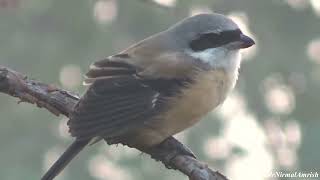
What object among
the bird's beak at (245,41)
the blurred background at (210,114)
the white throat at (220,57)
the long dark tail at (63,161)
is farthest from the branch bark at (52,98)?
the blurred background at (210,114)

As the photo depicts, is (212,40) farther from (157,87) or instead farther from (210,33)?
(157,87)

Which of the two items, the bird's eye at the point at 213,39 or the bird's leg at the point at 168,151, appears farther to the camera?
the bird's eye at the point at 213,39

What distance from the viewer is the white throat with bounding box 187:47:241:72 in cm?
356

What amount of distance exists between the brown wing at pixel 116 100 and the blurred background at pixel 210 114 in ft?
5.55

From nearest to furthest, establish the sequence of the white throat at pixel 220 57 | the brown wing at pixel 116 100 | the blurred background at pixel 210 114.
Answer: the brown wing at pixel 116 100
the white throat at pixel 220 57
the blurred background at pixel 210 114

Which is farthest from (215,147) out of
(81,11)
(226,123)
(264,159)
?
(81,11)

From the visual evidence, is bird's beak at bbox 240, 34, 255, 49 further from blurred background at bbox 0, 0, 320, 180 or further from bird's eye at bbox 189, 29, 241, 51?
blurred background at bbox 0, 0, 320, 180

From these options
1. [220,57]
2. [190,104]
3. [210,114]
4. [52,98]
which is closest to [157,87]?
[190,104]

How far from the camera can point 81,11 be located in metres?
7.62

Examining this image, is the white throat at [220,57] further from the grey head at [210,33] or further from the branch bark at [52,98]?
the branch bark at [52,98]

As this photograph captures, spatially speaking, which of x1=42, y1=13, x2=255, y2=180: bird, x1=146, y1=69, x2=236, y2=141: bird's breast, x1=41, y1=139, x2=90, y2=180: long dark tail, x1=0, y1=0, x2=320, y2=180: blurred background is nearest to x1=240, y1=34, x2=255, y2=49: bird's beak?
x1=42, y1=13, x2=255, y2=180: bird

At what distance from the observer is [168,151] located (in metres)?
3.44

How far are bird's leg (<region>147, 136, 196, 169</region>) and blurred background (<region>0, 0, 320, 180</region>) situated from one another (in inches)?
68.9

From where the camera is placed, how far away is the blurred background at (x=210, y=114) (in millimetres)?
5789
